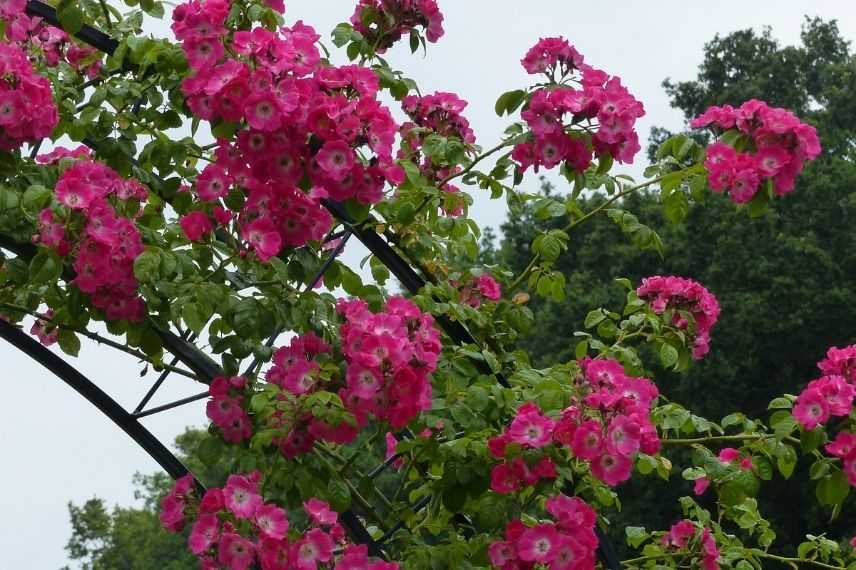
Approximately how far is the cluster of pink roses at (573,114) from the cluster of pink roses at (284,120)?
484mm

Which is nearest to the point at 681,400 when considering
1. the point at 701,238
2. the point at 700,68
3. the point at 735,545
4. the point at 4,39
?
the point at 701,238

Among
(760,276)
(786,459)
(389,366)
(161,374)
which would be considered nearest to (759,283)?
(760,276)

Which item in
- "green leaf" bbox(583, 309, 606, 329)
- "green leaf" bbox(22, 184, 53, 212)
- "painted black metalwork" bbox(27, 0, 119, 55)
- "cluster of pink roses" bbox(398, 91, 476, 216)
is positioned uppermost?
"painted black metalwork" bbox(27, 0, 119, 55)

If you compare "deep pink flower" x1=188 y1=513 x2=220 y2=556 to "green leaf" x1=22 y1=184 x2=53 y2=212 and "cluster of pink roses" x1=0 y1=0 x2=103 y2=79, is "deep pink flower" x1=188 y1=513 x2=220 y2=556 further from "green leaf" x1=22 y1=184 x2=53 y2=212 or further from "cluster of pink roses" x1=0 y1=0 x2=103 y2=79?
"cluster of pink roses" x1=0 y1=0 x2=103 y2=79

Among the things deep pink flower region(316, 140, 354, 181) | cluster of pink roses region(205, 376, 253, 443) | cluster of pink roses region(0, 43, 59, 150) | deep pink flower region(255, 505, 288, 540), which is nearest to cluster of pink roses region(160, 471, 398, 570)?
deep pink flower region(255, 505, 288, 540)

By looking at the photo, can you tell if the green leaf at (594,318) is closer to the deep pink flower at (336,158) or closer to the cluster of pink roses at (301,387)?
the cluster of pink roses at (301,387)

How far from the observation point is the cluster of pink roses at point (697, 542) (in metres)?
4.19

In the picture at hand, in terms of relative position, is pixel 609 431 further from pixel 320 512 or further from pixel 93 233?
pixel 93 233

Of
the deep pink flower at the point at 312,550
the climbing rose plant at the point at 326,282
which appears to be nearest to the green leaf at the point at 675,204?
the climbing rose plant at the point at 326,282

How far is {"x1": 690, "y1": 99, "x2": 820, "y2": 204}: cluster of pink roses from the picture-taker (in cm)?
336

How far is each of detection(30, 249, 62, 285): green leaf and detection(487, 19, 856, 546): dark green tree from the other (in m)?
16.2

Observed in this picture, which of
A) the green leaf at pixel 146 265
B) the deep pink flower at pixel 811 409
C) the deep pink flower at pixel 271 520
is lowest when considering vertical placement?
the deep pink flower at pixel 811 409

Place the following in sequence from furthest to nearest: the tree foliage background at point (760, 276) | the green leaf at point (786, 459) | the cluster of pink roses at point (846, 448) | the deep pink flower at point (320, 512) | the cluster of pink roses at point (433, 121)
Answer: the tree foliage background at point (760, 276) → the cluster of pink roses at point (433, 121) → the green leaf at point (786, 459) → the cluster of pink roses at point (846, 448) → the deep pink flower at point (320, 512)

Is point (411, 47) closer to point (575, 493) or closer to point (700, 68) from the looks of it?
point (575, 493)
